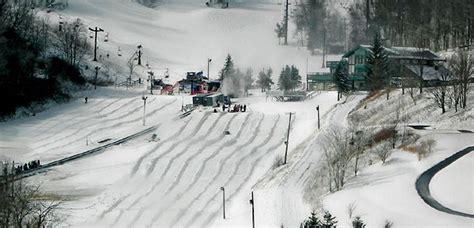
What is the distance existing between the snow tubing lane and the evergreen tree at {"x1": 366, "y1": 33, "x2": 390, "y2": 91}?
70.9ft

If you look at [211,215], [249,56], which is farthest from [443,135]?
[249,56]

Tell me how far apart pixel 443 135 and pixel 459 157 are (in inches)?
146

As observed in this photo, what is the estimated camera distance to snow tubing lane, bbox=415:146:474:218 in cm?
2594

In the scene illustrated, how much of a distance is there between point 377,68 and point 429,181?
27.1m

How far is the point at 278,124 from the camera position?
50938mm

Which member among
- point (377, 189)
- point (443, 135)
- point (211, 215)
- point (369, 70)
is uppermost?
point (369, 70)

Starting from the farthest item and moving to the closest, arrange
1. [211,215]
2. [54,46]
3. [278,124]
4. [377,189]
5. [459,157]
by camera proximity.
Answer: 1. [54,46]
2. [278,124]
3. [211,215]
4. [459,157]
5. [377,189]

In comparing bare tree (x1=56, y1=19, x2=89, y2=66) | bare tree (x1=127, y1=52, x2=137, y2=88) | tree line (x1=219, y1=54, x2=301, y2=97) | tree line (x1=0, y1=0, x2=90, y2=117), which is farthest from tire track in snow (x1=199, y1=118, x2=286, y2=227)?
bare tree (x1=56, y1=19, x2=89, y2=66)

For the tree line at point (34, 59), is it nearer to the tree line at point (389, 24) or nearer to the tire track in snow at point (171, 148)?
the tire track in snow at point (171, 148)

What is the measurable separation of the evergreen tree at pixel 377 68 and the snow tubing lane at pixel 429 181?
2160 cm

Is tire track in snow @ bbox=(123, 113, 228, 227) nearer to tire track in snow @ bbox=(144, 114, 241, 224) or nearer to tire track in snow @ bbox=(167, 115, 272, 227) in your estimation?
tire track in snow @ bbox=(144, 114, 241, 224)

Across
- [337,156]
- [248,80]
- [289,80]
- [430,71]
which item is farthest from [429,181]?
[248,80]

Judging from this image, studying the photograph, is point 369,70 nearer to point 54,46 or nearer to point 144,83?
point 144,83

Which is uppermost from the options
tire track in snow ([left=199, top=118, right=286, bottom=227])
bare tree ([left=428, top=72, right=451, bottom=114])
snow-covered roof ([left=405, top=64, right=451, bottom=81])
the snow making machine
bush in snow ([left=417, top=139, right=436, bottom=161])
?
the snow making machine
